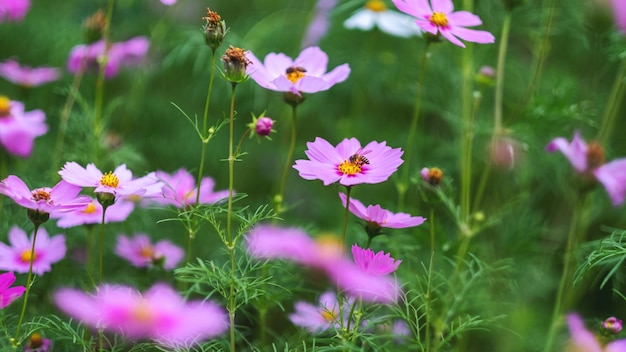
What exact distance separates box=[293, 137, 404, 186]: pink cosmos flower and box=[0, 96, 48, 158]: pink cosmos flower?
0.46 m

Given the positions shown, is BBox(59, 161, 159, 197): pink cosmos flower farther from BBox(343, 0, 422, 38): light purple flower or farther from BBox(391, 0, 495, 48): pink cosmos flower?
BBox(343, 0, 422, 38): light purple flower

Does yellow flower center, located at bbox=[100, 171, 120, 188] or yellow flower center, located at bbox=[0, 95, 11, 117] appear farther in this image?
yellow flower center, located at bbox=[0, 95, 11, 117]

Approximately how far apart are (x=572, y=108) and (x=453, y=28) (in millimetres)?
297

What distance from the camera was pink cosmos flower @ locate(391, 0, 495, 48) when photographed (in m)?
0.71

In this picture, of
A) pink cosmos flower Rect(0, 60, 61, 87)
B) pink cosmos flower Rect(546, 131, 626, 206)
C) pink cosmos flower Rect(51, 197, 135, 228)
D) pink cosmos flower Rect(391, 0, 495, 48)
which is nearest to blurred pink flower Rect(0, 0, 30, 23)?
pink cosmos flower Rect(0, 60, 61, 87)

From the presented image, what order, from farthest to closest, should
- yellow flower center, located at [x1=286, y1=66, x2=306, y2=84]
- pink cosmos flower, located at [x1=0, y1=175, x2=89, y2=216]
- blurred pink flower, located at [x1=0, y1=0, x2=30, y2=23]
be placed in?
1. blurred pink flower, located at [x1=0, y1=0, x2=30, y2=23]
2. yellow flower center, located at [x1=286, y1=66, x2=306, y2=84]
3. pink cosmos flower, located at [x1=0, y1=175, x2=89, y2=216]

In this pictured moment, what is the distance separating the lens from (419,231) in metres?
0.97

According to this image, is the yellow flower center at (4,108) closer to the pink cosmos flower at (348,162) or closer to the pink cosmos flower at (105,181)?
the pink cosmos flower at (105,181)

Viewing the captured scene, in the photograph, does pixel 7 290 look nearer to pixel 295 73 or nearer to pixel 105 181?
pixel 105 181

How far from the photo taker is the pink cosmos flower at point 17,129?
2.97ft

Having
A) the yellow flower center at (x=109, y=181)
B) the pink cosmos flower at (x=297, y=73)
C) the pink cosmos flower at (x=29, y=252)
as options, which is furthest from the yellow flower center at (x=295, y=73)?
the pink cosmos flower at (x=29, y=252)

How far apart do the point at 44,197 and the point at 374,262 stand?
30 centimetres

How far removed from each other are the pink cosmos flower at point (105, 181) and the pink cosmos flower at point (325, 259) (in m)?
0.12

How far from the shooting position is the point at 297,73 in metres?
0.73
